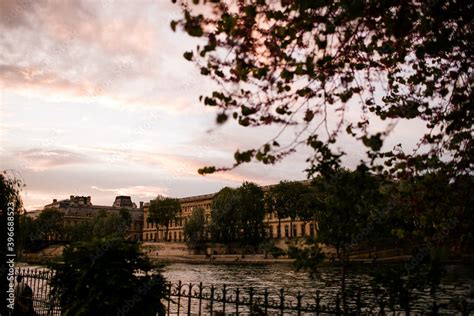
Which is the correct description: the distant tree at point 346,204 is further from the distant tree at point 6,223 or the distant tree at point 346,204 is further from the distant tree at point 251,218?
the distant tree at point 251,218

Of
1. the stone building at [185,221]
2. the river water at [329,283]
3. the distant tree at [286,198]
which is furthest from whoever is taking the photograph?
the stone building at [185,221]

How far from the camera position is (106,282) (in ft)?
20.4

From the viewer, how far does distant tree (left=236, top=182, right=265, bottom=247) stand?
3167 inches

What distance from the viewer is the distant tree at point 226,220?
80850mm

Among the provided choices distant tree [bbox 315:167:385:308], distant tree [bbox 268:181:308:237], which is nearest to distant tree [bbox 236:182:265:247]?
distant tree [bbox 268:181:308:237]

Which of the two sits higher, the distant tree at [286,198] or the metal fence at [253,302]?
the distant tree at [286,198]

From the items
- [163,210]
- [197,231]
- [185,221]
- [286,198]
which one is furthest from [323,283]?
[163,210]

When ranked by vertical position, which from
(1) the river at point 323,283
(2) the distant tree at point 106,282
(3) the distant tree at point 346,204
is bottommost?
(1) the river at point 323,283

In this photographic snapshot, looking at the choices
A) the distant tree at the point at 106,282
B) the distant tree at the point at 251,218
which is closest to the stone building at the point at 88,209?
the distant tree at the point at 251,218

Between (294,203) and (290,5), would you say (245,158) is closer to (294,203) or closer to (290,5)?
(290,5)

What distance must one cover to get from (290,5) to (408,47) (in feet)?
8.44

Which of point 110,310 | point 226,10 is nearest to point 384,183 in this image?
point 226,10

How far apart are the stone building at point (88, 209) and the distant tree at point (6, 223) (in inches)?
5529

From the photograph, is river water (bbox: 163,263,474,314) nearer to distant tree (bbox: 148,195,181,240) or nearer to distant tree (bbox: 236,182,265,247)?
distant tree (bbox: 236,182,265,247)
